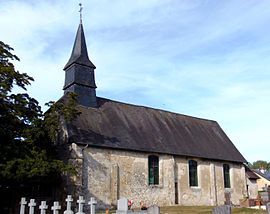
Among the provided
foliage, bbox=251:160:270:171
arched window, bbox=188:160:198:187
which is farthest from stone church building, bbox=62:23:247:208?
foliage, bbox=251:160:270:171

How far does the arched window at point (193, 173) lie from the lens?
28172 millimetres

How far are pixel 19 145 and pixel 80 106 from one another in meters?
7.69

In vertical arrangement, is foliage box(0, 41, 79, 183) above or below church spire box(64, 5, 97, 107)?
below

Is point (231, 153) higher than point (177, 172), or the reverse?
point (231, 153)

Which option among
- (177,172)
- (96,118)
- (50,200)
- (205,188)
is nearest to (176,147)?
(177,172)

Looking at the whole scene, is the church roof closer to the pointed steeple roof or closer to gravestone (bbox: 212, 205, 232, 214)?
the pointed steeple roof

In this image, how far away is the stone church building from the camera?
23297mm

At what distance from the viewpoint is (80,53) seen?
27859 millimetres

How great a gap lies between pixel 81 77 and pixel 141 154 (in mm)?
7197

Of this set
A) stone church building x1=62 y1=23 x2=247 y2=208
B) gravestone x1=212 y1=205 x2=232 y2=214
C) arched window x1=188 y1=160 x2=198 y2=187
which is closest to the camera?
gravestone x1=212 y1=205 x2=232 y2=214

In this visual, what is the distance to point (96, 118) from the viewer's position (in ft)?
85.0

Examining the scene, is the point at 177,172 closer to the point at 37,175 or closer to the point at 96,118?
the point at 96,118

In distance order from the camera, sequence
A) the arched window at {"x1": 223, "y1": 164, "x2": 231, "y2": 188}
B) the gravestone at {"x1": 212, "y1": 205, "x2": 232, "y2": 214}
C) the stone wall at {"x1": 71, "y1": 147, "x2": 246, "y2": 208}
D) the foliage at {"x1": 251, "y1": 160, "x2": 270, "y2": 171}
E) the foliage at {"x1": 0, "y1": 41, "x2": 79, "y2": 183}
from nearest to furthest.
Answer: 1. the gravestone at {"x1": 212, "y1": 205, "x2": 232, "y2": 214}
2. the foliage at {"x1": 0, "y1": 41, "x2": 79, "y2": 183}
3. the stone wall at {"x1": 71, "y1": 147, "x2": 246, "y2": 208}
4. the arched window at {"x1": 223, "y1": 164, "x2": 231, "y2": 188}
5. the foliage at {"x1": 251, "y1": 160, "x2": 270, "y2": 171}

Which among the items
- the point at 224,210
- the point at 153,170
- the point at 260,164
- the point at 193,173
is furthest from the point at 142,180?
the point at 260,164
